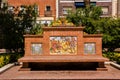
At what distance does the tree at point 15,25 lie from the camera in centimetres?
2533

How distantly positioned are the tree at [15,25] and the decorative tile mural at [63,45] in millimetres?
6098

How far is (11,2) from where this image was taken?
178 feet

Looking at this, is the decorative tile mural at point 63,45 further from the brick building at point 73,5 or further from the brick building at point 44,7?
the brick building at point 44,7

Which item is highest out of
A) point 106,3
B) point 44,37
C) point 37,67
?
point 106,3

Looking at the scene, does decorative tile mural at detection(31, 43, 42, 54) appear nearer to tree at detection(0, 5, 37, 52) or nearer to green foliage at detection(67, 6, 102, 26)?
tree at detection(0, 5, 37, 52)

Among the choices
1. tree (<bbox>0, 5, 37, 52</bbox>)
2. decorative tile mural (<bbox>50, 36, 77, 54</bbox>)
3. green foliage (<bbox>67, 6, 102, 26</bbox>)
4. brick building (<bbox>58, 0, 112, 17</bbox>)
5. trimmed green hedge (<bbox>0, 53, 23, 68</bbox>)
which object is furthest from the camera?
brick building (<bbox>58, 0, 112, 17</bbox>)

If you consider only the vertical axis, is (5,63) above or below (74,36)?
below

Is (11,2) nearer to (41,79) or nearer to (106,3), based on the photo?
(106,3)

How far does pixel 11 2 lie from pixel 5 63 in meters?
35.0

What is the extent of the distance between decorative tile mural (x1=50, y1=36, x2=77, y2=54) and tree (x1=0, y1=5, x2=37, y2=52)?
610cm

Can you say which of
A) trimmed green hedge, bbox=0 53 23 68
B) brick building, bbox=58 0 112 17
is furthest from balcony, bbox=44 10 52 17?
trimmed green hedge, bbox=0 53 23 68

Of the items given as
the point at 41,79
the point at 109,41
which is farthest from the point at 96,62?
the point at 109,41

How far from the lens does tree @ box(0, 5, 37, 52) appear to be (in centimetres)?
2533

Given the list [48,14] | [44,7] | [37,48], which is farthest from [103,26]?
[44,7]
